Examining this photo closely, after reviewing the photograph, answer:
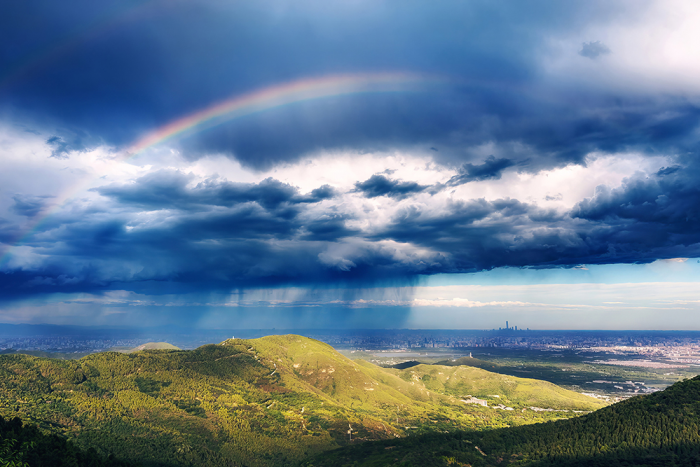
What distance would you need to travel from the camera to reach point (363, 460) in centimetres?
19888

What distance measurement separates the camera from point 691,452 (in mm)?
135625

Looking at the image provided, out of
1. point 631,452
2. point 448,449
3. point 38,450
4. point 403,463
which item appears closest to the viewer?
point 38,450

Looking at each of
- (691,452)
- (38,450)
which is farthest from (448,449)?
(38,450)

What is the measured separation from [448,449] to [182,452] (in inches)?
5257

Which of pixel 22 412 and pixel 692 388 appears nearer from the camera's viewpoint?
pixel 692 388

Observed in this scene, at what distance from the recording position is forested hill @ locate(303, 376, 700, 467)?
466 feet

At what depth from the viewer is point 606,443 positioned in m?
159

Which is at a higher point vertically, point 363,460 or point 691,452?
point 691,452

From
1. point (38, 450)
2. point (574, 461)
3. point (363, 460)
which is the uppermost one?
point (38, 450)

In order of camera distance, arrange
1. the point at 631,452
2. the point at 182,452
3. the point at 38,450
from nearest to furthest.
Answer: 1. the point at 38,450
2. the point at 631,452
3. the point at 182,452

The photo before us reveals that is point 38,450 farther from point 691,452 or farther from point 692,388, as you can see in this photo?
point 692,388

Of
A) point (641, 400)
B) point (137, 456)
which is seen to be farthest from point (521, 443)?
point (137, 456)

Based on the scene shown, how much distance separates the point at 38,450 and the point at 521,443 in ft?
641

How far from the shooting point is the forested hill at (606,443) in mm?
142125
